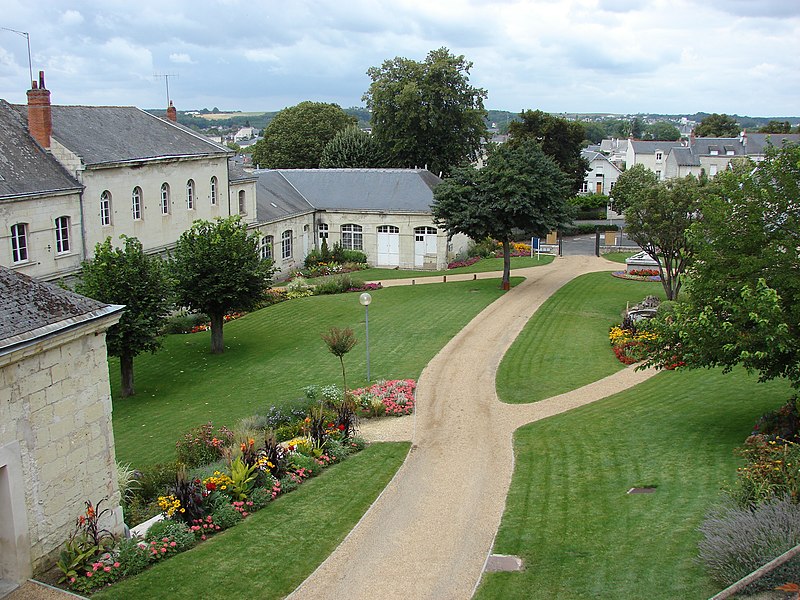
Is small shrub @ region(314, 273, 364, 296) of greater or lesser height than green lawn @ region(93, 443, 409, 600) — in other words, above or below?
above

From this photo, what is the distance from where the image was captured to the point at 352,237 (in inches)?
1748

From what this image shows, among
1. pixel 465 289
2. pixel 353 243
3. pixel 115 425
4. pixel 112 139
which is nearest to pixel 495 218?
pixel 465 289

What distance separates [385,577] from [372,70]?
4705 cm

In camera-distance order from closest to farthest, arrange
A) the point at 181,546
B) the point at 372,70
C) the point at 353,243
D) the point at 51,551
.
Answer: the point at 51,551
the point at 181,546
the point at 353,243
the point at 372,70

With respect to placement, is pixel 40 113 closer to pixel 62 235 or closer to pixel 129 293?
pixel 62 235

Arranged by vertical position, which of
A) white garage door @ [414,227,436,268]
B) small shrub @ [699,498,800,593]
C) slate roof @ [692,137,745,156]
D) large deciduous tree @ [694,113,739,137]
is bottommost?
small shrub @ [699,498,800,593]

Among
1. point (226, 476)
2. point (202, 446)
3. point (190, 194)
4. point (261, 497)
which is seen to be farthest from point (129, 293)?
point (190, 194)

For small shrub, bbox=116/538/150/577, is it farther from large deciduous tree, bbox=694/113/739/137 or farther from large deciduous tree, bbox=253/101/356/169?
large deciduous tree, bbox=694/113/739/137

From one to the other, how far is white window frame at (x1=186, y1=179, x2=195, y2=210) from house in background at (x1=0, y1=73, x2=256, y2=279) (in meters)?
0.05

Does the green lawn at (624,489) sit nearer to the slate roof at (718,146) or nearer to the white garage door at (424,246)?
the white garage door at (424,246)

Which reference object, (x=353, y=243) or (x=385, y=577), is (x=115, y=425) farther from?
(x=353, y=243)

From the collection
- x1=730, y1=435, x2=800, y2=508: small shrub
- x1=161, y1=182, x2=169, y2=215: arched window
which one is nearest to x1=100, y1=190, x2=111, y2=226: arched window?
x1=161, y1=182, x2=169, y2=215: arched window

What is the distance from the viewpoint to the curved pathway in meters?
10.6

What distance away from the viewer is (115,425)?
20.3 m
